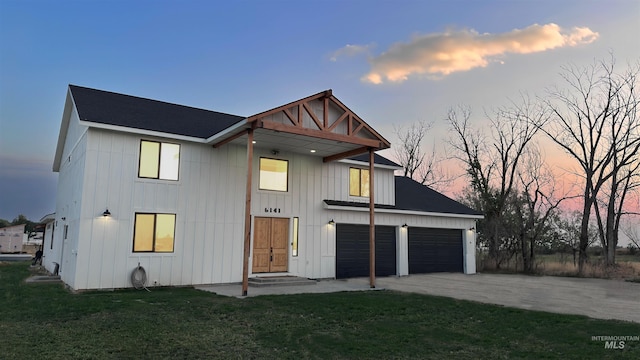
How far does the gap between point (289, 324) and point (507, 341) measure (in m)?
3.32

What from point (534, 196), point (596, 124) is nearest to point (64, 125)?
point (534, 196)

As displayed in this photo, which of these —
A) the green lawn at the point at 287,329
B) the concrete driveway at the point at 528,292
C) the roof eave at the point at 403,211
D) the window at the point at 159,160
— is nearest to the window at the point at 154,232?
the window at the point at 159,160

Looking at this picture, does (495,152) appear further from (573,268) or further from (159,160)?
(159,160)

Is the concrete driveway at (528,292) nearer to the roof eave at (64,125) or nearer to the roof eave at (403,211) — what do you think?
the roof eave at (403,211)

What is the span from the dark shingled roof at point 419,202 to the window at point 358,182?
1.74 ft

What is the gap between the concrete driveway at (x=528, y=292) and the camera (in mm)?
8445

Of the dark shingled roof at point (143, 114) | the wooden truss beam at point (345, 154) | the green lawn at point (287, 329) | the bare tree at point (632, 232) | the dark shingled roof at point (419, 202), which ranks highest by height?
the dark shingled roof at point (143, 114)

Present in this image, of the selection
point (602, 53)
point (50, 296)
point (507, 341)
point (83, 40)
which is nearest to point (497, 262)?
point (602, 53)

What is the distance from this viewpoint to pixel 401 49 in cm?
1792

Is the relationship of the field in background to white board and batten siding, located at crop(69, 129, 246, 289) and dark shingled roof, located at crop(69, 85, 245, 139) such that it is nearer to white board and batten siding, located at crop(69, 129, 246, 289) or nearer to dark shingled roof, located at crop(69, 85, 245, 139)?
white board and batten siding, located at crop(69, 129, 246, 289)

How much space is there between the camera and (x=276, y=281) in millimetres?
12086

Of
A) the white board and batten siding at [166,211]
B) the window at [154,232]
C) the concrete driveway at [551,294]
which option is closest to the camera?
the concrete driveway at [551,294]

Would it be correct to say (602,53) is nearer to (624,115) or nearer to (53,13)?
(624,115)

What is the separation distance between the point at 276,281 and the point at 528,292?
7.19 m
